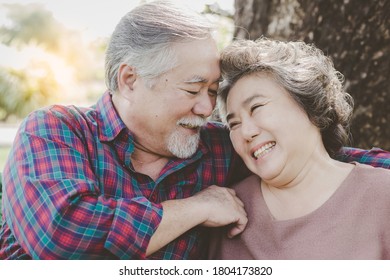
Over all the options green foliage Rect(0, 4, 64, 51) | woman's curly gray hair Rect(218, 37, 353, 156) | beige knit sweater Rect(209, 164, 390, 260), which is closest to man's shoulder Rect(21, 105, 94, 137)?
woman's curly gray hair Rect(218, 37, 353, 156)

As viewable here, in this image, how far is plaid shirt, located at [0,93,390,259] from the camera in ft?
5.71

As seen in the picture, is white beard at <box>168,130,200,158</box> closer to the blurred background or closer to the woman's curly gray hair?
the woman's curly gray hair

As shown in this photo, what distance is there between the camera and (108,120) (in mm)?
2133

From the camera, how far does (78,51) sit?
6.26 m

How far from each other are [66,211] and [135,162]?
0.50 meters

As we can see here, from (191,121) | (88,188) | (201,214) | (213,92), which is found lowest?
(201,214)

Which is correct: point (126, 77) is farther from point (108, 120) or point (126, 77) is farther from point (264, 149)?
point (264, 149)

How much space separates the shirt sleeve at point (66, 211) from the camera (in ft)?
5.67

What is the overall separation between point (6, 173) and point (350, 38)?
1.74 meters

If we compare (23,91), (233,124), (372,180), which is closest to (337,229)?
(372,180)

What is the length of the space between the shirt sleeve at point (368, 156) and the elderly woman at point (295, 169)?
9cm
